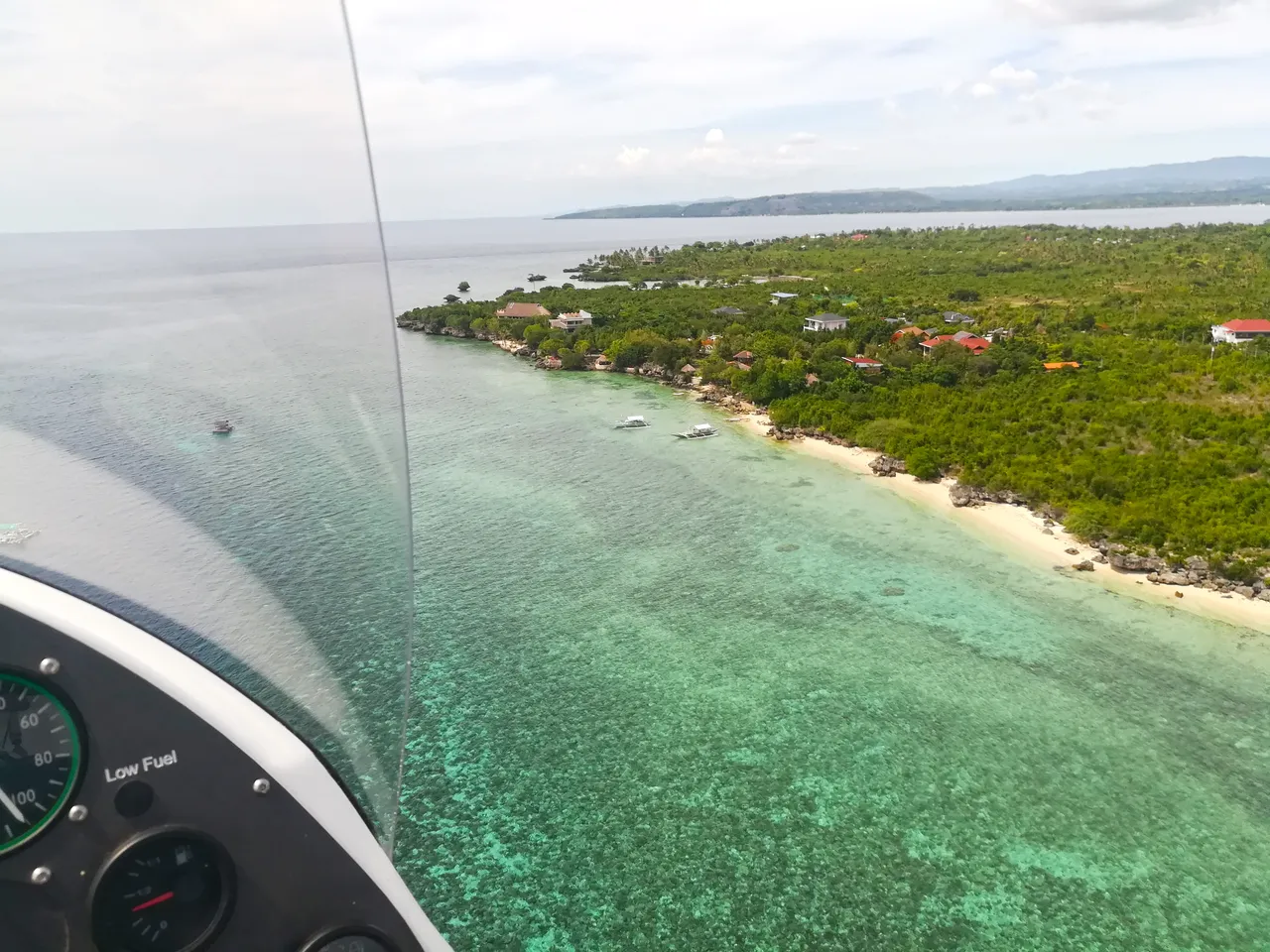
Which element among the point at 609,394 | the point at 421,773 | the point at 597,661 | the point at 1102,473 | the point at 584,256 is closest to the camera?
the point at 421,773

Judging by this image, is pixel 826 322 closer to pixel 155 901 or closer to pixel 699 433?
pixel 699 433

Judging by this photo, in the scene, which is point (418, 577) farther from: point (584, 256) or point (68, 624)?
point (584, 256)

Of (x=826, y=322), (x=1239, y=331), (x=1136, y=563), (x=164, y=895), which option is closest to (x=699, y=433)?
(x=1136, y=563)

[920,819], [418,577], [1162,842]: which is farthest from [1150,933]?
[418,577]

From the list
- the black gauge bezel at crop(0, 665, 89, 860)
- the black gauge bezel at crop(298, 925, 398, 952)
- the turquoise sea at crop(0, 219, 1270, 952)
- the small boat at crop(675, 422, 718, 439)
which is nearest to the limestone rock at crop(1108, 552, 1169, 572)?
the turquoise sea at crop(0, 219, 1270, 952)

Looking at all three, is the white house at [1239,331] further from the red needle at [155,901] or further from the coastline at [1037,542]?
the red needle at [155,901]

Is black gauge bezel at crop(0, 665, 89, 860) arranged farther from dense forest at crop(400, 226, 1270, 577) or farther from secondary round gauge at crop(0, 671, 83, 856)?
dense forest at crop(400, 226, 1270, 577)

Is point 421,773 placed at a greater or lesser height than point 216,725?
lesser
